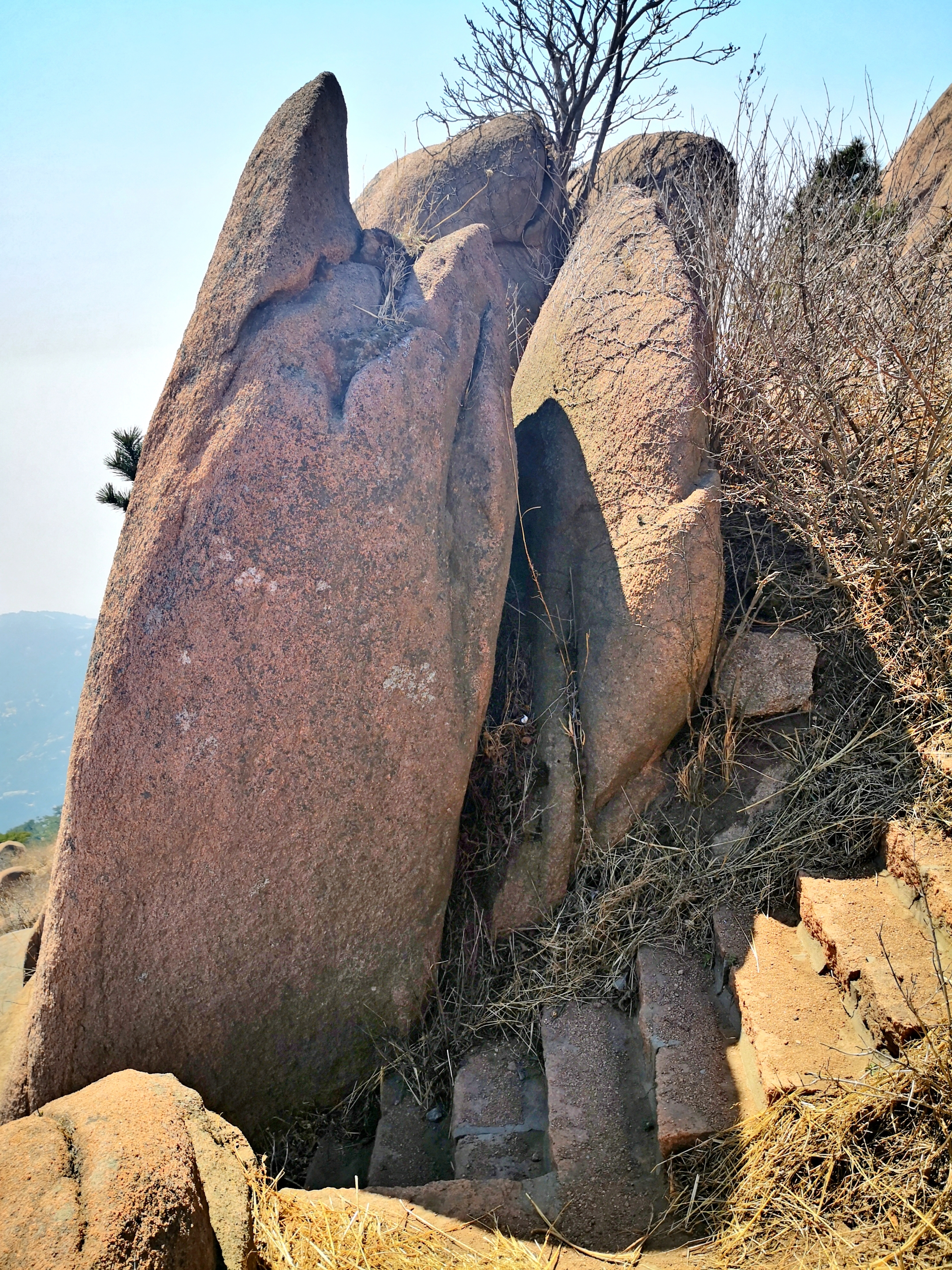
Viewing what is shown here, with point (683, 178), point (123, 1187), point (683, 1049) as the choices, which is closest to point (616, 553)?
point (683, 1049)

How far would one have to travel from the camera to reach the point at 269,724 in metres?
2.42

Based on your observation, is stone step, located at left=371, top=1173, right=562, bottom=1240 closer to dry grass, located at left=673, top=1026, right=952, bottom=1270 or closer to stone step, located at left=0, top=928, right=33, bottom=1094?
dry grass, located at left=673, top=1026, right=952, bottom=1270

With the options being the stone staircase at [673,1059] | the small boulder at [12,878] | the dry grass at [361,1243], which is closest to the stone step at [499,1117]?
the stone staircase at [673,1059]

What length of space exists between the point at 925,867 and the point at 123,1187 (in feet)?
6.62

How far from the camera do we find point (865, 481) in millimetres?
2947

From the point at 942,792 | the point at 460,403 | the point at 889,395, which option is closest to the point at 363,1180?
the point at 942,792

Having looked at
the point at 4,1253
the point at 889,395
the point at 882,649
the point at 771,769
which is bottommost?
the point at 4,1253

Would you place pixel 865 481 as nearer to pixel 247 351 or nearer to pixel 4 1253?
pixel 247 351

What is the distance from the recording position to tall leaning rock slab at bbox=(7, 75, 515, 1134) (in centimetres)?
233

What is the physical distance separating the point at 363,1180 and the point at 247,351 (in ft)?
8.83

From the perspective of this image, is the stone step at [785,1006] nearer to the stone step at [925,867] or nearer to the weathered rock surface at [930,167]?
the stone step at [925,867]

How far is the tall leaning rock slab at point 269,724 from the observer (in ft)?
7.64

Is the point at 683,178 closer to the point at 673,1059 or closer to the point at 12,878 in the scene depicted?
the point at 673,1059

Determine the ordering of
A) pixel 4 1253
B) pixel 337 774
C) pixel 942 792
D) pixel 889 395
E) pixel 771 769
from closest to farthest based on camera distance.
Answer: pixel 4 1253, pixel 942 792, pixel 337 774, pixel 771 769, pixel 889 395
